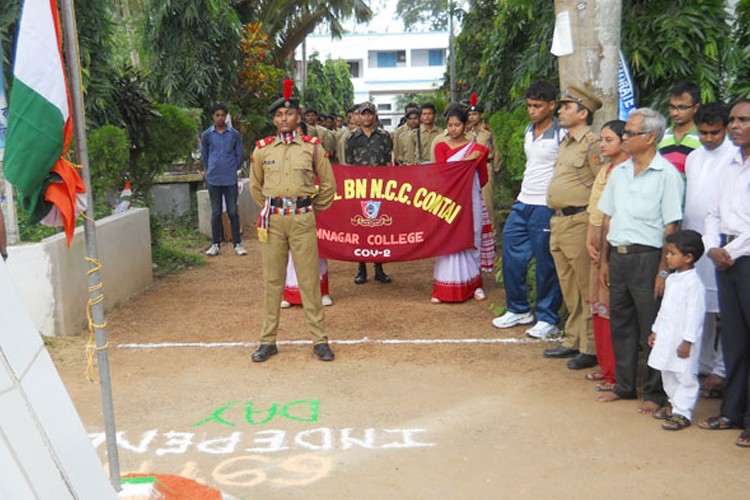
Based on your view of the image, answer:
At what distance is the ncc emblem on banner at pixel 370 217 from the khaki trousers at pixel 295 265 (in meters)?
1.91

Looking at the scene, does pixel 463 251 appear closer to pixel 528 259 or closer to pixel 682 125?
pixel 528 259

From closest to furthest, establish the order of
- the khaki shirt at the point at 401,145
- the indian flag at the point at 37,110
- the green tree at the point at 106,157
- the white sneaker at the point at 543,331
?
the indian flag at the point at 37,110 → the white sneaker at the point at 543,331 → the green tree at the point at 106,157 → the khaki shirt at the point at 401,145

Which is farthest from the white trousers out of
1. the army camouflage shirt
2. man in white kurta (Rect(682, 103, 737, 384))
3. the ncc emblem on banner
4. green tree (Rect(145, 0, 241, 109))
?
green tree (Rect(145, 0, 241, 109))

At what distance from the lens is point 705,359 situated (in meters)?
5.37

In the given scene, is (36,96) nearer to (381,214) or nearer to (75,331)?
(75,331)

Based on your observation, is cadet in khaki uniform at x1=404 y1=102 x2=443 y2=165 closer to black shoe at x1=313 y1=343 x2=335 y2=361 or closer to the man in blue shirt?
the man in blue shirt

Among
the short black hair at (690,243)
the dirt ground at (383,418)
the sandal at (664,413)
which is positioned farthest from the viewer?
the sandal at (664,413)

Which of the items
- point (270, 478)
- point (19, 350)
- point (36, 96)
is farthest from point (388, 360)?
point (19, 350)

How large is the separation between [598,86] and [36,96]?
180 inches

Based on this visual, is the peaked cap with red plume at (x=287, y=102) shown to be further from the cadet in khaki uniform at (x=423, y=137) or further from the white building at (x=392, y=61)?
the white building at (x=392, y=61)

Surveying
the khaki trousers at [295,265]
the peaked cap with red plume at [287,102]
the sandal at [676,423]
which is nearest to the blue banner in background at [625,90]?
the peaked cap with red plume at [287,102]

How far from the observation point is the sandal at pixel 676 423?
15.5 feet

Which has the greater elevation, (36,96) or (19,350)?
(36,96)

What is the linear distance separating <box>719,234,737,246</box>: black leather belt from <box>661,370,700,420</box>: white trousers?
30.0 inches
